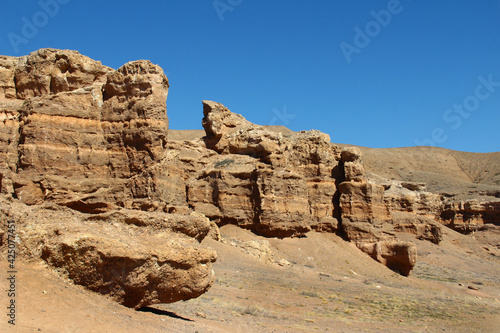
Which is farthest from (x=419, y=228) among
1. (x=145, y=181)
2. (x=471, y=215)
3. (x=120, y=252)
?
(x=120, y=252)

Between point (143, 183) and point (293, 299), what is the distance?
853cm

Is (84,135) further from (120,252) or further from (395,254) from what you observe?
(395,254)

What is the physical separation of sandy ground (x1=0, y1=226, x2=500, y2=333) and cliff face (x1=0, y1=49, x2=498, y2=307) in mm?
640

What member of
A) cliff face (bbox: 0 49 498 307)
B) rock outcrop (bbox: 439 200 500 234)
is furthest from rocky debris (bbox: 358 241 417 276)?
rock outcrop (bbox: 439 200 500 234)

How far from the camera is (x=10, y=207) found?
9328 mm

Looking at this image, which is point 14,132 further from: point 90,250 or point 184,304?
point 90,250

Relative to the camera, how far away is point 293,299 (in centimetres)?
1802

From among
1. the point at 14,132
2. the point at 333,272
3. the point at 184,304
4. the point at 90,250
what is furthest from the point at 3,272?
the point at 333,272

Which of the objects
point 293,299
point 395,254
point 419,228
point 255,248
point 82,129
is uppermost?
point 82,129

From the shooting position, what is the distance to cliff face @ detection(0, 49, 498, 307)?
941 centimetres

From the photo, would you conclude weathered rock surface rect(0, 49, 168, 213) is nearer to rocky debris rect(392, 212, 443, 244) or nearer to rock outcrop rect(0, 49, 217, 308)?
rock outcrop rect(0, 49, 217, 308)

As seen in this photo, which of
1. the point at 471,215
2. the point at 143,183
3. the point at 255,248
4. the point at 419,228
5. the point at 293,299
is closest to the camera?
the point at 293,299

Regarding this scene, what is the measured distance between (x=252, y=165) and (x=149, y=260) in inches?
825

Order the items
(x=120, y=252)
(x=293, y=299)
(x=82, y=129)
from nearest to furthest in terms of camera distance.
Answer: (x=120, y=252)
(x=293, y=299)
(x=82, y=129)
